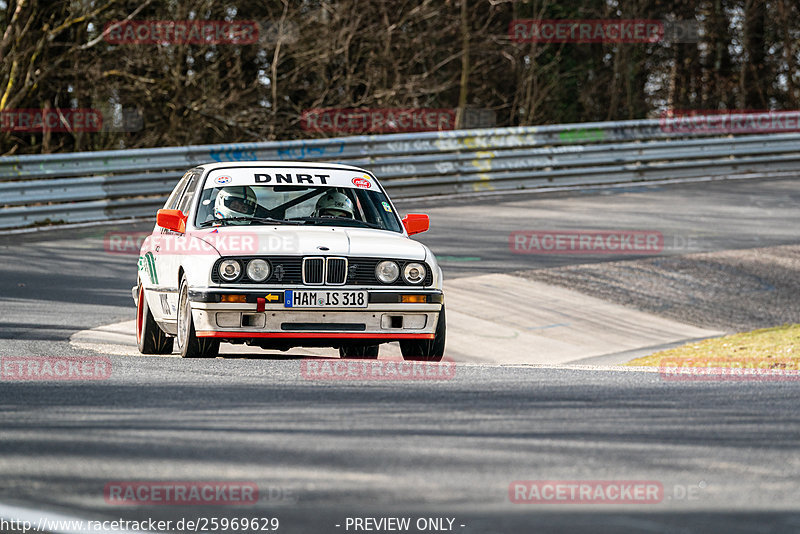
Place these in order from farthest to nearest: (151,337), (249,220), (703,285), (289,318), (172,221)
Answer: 1. (703,285)
2. (151,337)
3. (172,221)
4. (249,220)
5. (289,318)

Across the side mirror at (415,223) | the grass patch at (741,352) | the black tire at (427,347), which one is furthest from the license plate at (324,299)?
the grass patch at (741,352)

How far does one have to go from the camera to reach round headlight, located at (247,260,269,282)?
8.32 meters

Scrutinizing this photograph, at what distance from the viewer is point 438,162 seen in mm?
21141

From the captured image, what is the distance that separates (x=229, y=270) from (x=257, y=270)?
0.63ft

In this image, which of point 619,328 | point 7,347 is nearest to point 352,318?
point 7,347

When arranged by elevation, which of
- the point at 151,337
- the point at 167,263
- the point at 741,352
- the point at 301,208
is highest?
the point at 301,208

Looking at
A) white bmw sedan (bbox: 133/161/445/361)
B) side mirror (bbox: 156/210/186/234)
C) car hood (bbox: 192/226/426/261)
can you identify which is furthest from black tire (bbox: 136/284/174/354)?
car hood (bbox: 192/226/426/261)

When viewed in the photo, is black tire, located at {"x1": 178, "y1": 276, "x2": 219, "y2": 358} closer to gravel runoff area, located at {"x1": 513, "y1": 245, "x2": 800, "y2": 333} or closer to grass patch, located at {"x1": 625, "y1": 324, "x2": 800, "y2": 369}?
grass patch, located at {"x1": 625, "y1": 324, "x2": 800, "y2": 369}

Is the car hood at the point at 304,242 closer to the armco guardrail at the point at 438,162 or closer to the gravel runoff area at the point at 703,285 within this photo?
the gravel runoff area at the point at 703,285

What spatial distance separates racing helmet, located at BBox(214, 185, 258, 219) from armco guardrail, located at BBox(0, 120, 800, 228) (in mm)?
8819

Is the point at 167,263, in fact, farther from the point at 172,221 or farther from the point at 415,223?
the point at 415,223

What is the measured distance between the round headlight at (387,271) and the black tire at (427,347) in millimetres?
496

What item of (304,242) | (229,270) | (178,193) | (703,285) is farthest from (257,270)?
(703,285)

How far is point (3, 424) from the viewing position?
5551mm
